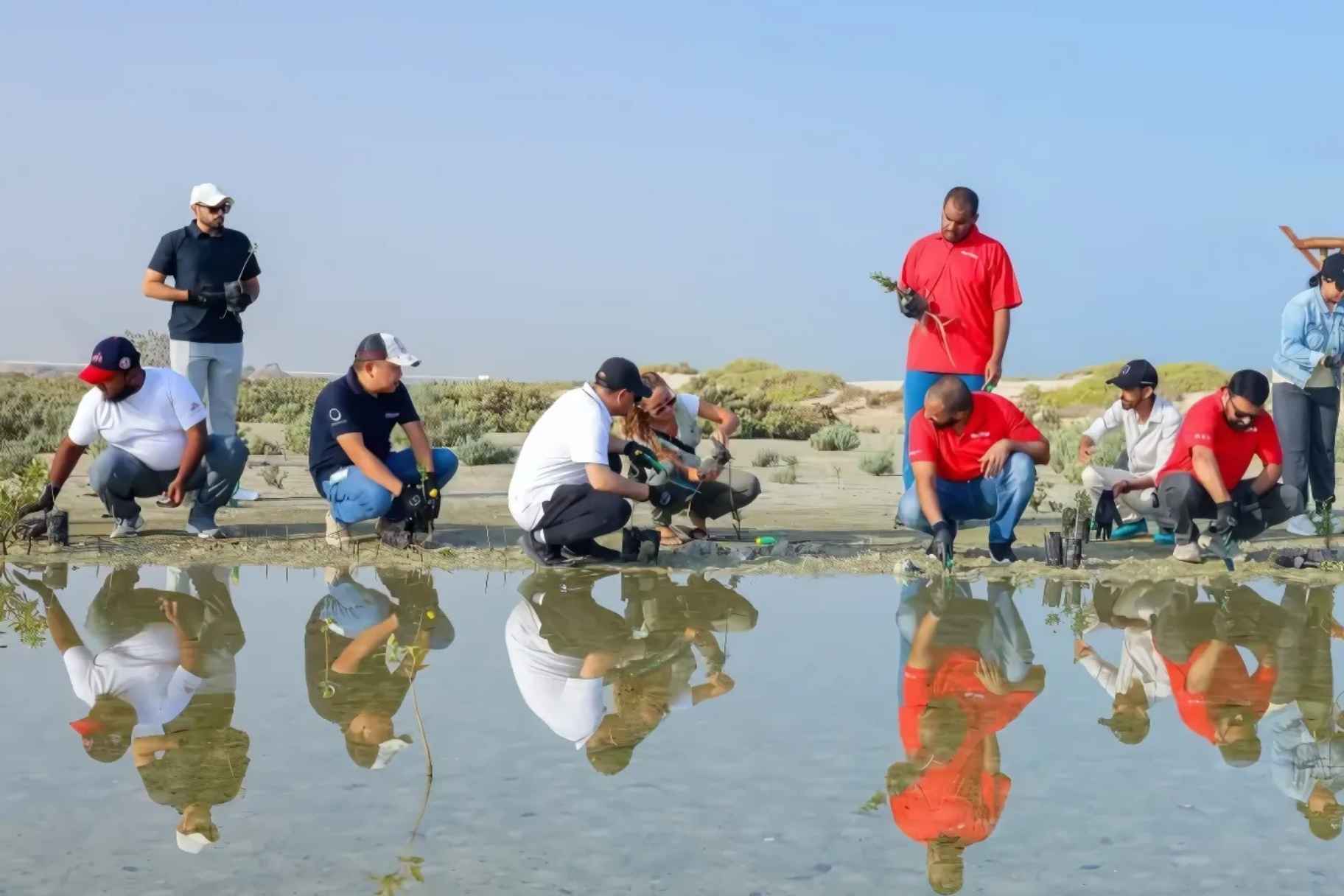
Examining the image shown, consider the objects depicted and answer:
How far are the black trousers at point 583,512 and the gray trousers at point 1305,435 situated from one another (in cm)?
518

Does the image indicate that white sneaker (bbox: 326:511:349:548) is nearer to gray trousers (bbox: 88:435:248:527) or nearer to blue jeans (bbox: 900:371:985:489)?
gray trousers (bbox: 88:435:248:527)

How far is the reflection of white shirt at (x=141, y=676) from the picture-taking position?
6.17 m

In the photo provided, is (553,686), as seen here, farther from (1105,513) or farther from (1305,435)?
(1305,435)

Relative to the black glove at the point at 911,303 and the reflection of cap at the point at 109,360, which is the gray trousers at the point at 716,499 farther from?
the reflection of cap at the point at 109,360

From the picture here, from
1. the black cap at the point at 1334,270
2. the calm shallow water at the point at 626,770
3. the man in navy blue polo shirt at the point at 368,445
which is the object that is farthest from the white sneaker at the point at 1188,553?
the man in navy blue polo shirt at the point at 368,445

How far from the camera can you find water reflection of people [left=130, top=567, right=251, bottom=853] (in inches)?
186

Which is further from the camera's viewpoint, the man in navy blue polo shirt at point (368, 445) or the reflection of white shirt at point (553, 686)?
the man in navy blue polo shirt at point (368, 445)

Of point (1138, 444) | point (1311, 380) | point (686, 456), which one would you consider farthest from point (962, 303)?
point (1311, 380)

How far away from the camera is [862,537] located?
1181cm

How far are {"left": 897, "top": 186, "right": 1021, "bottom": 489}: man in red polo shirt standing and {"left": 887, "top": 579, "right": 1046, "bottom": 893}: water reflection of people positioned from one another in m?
Result: 2.11

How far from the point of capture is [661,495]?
10.9 meters

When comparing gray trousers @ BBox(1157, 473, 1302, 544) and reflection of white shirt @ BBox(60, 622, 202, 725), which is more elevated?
gray trousers @ BBox(1157, 473, 1302, 544)

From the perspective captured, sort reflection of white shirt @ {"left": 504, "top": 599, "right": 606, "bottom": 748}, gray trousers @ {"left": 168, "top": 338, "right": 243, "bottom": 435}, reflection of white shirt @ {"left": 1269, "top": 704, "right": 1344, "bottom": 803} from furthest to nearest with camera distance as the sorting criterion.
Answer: gray trousers @ {"left": 168, "top": 338, "right": 243, "bottom": 435} < reflection of white shirt @ {"left": 504, "top": 599, "right": 606, "bottom": 748} < reflection of white shirt @ {"left": 1269, "top": 704, "right": 1344, "bottom": 803}

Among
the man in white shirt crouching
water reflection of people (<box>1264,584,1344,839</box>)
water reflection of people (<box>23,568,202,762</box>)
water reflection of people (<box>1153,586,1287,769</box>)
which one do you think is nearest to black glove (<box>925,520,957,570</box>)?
water reflection of people (<box>1153,586,1287,769</box>)
